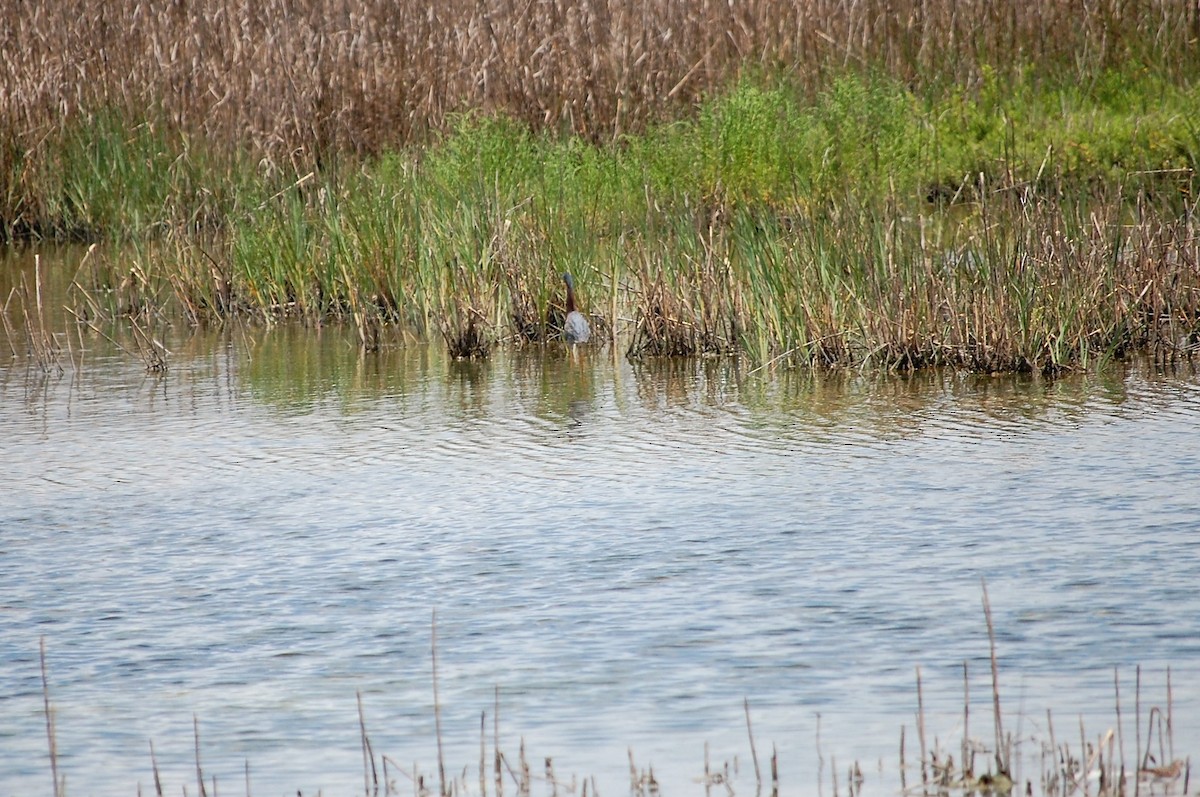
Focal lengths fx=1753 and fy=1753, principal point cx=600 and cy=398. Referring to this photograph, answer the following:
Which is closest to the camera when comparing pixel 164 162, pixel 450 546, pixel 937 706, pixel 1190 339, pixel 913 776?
pixel 913 776

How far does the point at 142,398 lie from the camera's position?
737cm

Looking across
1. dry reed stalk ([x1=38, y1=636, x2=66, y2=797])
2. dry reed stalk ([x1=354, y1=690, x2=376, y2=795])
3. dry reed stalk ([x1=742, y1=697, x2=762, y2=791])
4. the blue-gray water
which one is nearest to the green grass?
the blue-gray water

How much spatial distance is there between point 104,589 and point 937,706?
2.25 meters

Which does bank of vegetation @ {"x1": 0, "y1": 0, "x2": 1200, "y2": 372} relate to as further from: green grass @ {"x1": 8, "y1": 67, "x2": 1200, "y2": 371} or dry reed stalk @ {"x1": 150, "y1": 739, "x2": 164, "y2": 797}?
dry reed stalk @ {"x1": 150, "y1": 739, "x2": 164, "y2": 797}

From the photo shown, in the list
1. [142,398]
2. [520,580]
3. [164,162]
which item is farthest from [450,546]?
[164,162]

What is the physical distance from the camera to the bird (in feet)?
26.1

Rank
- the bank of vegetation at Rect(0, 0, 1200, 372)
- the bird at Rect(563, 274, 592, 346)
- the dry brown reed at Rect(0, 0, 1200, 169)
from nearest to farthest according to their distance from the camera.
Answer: the bank of vegetation at Rect(0, 0, 1200, 372) → the bird at Rect(563, 274, 592, 346) → the dry brown reed at Rect(0, 0, 1200, 169)

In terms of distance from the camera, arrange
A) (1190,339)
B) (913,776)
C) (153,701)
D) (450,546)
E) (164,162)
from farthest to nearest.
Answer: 1. (164,162)
2. (1190,339)
3. (450,546)
4. (153,701)
5. (913,776)

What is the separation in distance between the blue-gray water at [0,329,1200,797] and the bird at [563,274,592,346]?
73cm

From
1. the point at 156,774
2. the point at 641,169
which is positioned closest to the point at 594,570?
the point at 156,774

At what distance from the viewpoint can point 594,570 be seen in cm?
454

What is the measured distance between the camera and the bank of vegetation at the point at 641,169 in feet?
23.3

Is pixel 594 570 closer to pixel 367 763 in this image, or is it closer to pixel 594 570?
pixel 594 570

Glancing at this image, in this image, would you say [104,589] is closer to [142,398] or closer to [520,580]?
[520,580]
